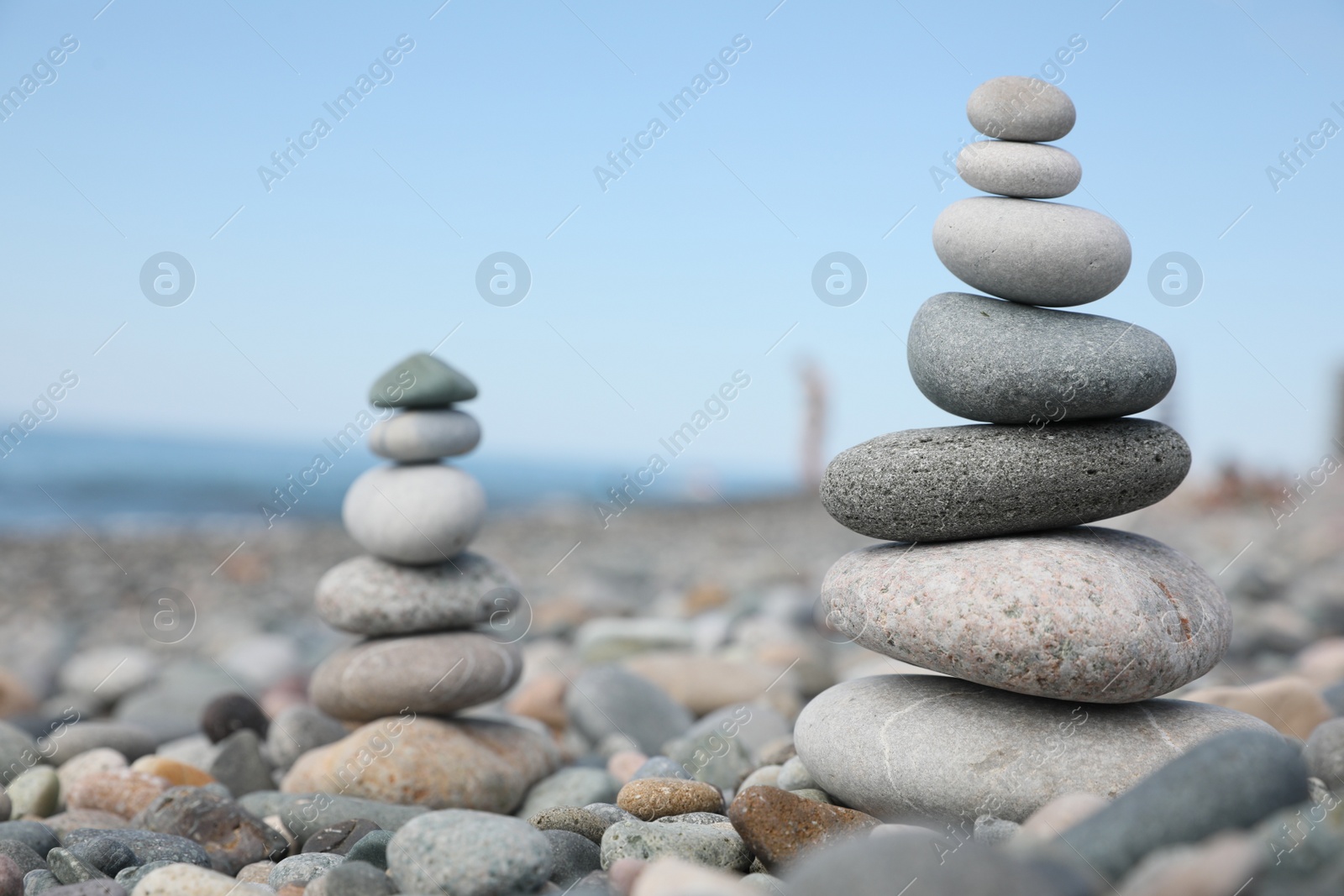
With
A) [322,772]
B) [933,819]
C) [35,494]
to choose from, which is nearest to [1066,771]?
[933,819]

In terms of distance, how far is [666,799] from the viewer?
14.6ft

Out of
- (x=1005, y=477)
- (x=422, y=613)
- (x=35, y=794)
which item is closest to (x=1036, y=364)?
(x=1005, y=477)

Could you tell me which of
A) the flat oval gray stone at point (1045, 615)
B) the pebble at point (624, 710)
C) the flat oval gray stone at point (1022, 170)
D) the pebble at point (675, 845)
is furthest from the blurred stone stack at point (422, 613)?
the flat oval gray stone at point (1022, 170)

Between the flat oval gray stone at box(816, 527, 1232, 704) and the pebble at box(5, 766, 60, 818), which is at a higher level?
the flat oval gray stone at box(816, 527, 1232, 704)

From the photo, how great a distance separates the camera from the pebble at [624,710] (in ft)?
23.6

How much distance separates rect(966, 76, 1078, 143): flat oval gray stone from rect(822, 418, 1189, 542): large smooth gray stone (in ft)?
4.43

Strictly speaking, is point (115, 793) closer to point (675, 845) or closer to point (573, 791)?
point (573, 791)

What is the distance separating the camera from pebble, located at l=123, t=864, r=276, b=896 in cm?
359

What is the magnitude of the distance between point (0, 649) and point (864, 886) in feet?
42.7

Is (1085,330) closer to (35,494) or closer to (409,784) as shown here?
(409,784)

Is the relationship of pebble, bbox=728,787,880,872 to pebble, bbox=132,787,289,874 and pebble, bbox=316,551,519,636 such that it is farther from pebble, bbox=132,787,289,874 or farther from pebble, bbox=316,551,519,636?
pebble, bbox=316,551,519,636

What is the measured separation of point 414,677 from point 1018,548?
3.44 metres

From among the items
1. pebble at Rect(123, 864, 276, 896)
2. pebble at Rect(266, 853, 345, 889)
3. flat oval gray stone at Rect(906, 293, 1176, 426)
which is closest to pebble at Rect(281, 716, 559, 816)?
pebble at Rect(266, 853, 345, 889)

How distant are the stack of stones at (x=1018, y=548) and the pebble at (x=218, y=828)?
8.28 ft
